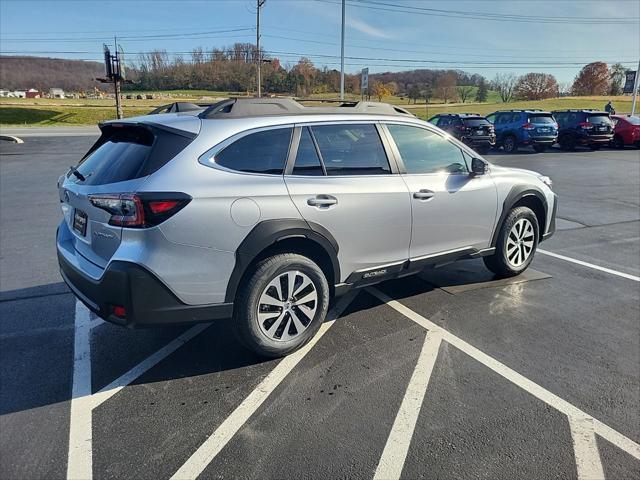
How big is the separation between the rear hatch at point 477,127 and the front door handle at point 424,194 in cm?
1745

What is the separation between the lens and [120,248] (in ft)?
9.32

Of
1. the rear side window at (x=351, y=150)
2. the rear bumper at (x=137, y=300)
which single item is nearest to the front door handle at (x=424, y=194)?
the rear side window at (x=351, y=150)

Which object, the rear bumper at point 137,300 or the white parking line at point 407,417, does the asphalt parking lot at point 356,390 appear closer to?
the white parking line at point 407,417

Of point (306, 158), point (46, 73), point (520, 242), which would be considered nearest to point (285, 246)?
point (306, 158)

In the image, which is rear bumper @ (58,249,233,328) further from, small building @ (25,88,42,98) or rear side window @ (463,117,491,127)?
small building @ (25,88,42,98)

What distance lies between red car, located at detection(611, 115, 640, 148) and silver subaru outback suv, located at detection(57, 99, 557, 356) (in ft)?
77.0

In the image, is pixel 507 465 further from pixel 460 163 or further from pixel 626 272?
pixel 626 272

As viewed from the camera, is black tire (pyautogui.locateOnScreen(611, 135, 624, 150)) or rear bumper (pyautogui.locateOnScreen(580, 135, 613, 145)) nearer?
rear bumper (pyautogui.locateOnScreen(580, 135, 613, 145))

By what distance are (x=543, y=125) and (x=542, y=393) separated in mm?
20729

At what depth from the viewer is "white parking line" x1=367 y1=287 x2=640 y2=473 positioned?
8.38ft

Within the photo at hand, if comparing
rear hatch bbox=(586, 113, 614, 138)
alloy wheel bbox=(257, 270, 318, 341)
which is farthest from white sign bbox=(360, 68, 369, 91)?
alloy wheel bbox=(257, 270, 318, 341)

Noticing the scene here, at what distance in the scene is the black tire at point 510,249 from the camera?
4875mm

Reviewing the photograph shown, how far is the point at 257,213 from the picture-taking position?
10.2 feet

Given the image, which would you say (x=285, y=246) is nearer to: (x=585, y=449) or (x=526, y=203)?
(x=585, y=449)
